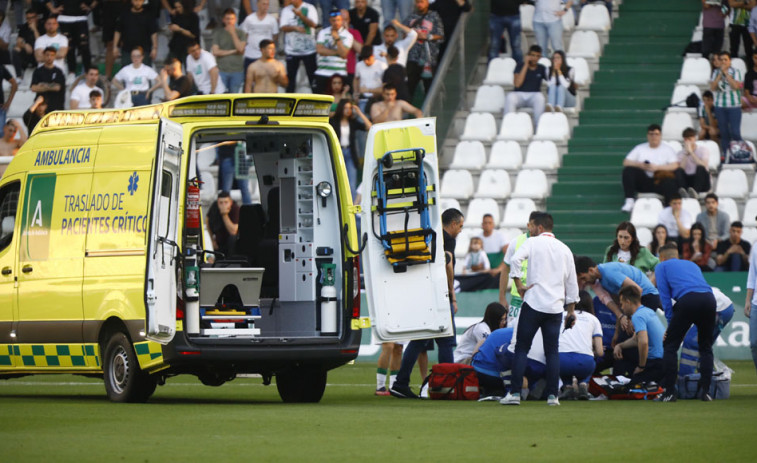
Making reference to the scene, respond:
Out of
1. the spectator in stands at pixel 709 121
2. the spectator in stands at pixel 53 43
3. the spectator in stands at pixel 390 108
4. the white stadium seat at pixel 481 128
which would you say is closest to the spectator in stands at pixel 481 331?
the spectator in stands at pixel 390 108

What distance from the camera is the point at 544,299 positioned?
44.2ft

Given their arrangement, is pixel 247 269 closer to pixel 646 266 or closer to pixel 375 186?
pixel 375 186

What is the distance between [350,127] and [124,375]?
10.7 m

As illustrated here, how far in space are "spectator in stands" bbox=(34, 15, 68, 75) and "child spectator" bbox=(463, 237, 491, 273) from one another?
10113 mm

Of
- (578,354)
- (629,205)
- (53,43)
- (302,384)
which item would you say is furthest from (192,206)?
(53,43)

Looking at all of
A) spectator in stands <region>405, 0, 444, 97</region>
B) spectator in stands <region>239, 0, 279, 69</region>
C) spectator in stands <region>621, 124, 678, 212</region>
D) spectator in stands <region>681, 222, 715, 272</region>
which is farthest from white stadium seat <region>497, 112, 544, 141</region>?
spectator in stands <region>681, 222, 715, 272</region>

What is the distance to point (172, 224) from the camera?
13.2 meters

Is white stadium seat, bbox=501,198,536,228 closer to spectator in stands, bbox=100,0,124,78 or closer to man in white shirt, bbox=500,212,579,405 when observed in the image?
spectator in stands, bbox=100,0,124,78

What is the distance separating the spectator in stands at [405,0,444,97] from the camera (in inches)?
998

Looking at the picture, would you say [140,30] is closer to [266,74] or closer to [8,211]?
[266,74]

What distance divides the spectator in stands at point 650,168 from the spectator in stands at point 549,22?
3.39 m

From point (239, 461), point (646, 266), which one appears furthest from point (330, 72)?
point (239, 461)

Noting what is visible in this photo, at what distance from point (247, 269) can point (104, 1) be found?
16177mm

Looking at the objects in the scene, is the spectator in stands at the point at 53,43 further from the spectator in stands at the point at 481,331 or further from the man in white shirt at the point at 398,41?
the spectator in stands at the point at 481,331
